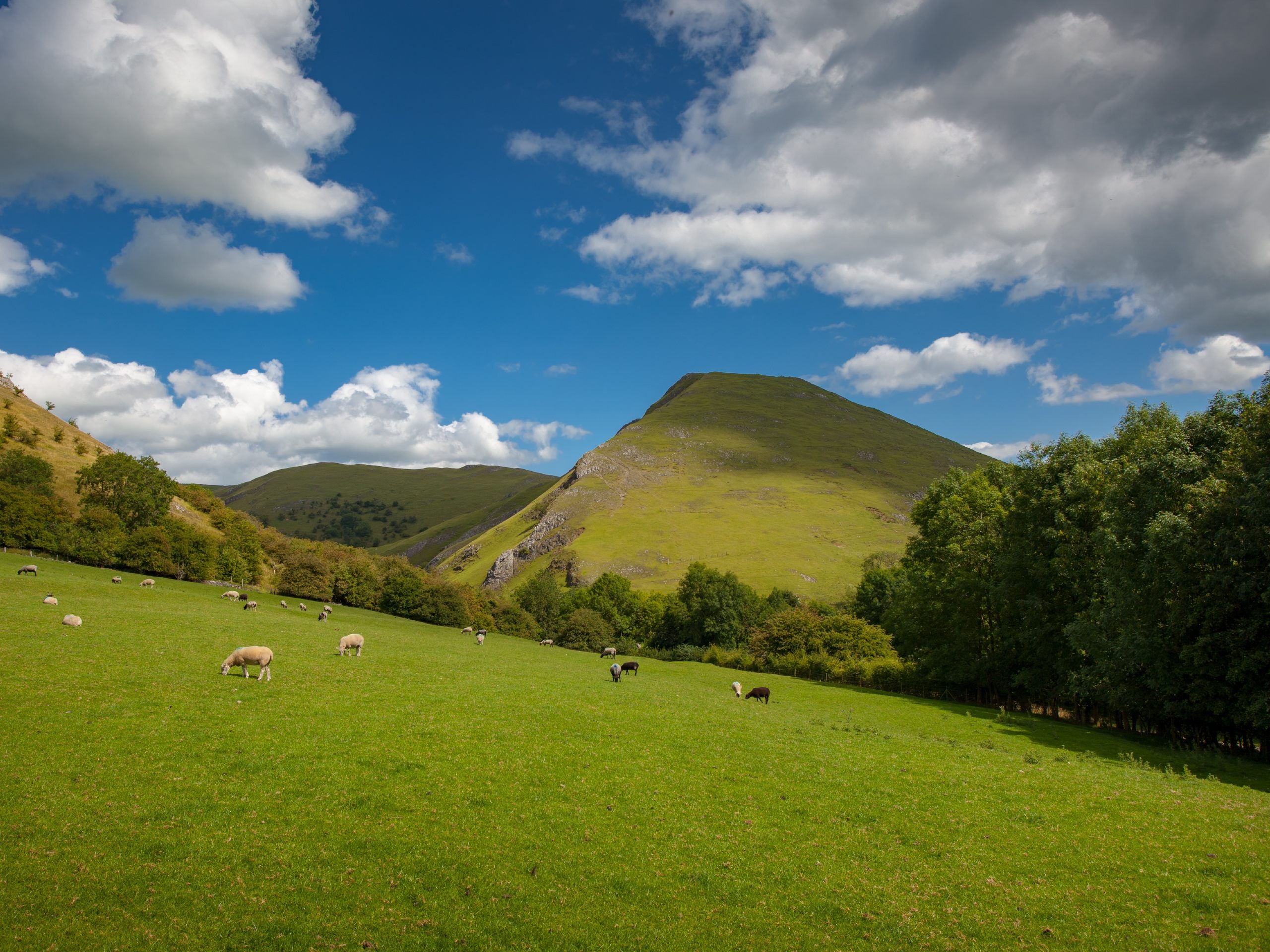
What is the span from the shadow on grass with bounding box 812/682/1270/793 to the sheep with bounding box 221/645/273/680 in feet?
119

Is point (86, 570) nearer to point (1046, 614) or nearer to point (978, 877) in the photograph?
point (978, 877)

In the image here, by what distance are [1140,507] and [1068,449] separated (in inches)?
547

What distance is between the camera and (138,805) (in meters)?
13.4

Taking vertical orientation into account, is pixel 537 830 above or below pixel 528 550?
below

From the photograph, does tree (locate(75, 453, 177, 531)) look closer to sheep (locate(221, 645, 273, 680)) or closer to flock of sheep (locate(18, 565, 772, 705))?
flock of sheep (locate(18, 565, 772, 705))

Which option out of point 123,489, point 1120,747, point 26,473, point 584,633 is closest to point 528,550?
point 584,633

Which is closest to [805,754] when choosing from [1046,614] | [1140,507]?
[1140,507]

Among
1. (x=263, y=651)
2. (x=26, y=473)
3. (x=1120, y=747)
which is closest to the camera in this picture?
(x=263, y=651)

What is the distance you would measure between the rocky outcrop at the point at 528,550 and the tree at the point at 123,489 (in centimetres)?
10236

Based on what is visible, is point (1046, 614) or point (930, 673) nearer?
point (1046, 614)

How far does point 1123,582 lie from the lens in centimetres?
3734

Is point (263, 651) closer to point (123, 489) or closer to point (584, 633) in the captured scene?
point (584, 633)

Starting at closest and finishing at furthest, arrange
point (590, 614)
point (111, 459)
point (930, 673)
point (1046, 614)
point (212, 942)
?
point (212, 942)
point (1046, 614)
point (930, 673)
point (111, 459)
point (590, 614)

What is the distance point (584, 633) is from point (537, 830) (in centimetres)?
8702
